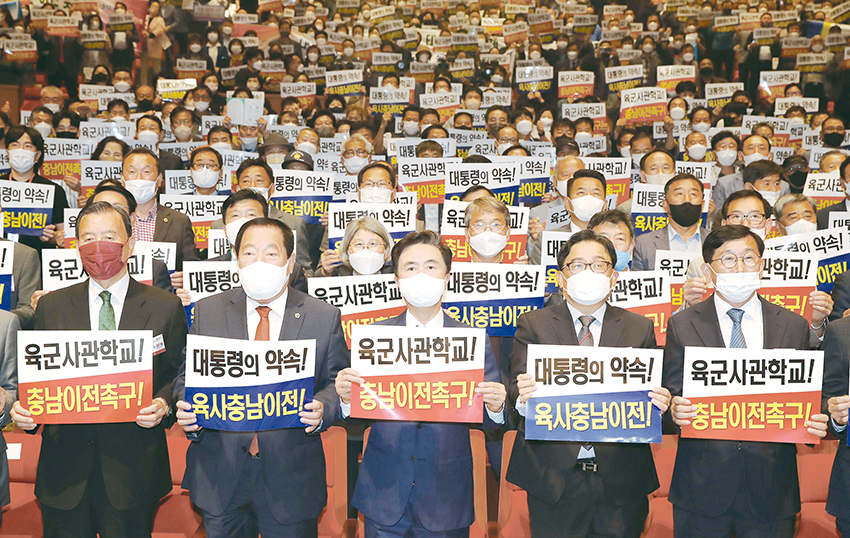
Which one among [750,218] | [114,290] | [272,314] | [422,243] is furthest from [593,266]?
[114,290]

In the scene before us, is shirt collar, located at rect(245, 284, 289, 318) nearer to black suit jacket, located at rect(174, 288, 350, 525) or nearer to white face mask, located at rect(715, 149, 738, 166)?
black suit jacket, located at rect(174, 288, 350, 525)

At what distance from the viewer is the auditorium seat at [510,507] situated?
4.27 m

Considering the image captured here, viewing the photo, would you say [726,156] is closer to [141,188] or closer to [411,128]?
[411,128]

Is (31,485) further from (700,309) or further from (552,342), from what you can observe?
(700,309)

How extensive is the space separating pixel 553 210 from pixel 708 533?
14.1ft

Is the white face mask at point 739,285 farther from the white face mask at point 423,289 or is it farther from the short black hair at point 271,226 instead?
the short black hair at point 271,226

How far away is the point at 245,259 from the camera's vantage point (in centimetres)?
388

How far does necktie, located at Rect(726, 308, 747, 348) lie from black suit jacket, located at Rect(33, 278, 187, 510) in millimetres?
2706

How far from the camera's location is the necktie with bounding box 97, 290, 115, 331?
12.8 ft

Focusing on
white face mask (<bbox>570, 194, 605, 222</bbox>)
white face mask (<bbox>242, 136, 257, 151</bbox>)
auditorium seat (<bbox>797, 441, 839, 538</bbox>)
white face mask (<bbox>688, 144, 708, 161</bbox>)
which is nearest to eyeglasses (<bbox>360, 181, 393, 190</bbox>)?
white face mask (<bbox>570, 194, 605, 222</bbox>)

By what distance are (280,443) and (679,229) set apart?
3.75 meters

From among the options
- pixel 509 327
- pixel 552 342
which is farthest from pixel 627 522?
pixel 509 327

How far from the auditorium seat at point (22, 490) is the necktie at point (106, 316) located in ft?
4.16

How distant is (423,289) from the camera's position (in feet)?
12.6
